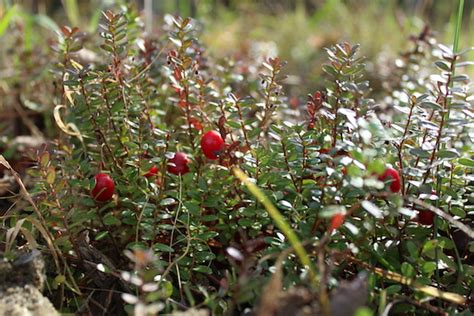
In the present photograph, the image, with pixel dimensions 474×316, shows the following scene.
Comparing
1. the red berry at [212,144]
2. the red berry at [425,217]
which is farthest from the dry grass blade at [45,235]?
the red berry at [425,217]

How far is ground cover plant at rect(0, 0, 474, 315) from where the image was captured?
1.63 metres

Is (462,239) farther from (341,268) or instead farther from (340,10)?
(340,10)

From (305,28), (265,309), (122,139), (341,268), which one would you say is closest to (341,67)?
(341,268)

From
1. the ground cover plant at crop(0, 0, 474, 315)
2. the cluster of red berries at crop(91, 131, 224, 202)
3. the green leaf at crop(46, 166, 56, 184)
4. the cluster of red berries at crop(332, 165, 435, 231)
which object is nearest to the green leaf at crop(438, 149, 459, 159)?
the ground cover plant at crop(0, 0, 474, 315)

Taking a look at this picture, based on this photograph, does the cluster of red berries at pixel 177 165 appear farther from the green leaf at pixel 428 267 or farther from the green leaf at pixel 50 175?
the green leaf at pixel 428 267

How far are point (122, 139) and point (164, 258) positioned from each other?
0.39 meters

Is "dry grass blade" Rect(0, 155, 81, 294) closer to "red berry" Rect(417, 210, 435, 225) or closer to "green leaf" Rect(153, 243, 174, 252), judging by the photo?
"green leaf" Rect(153, 243, 174, 252)

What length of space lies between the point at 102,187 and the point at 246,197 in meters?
0.41

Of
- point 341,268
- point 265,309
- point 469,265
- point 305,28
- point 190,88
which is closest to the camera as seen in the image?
point 265,309

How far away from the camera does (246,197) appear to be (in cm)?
193

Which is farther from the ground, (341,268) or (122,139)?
(122,139)

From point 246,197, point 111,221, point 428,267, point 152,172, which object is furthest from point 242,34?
point 428,267

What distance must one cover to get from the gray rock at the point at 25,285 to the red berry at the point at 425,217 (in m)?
0.97

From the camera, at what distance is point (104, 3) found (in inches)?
157
